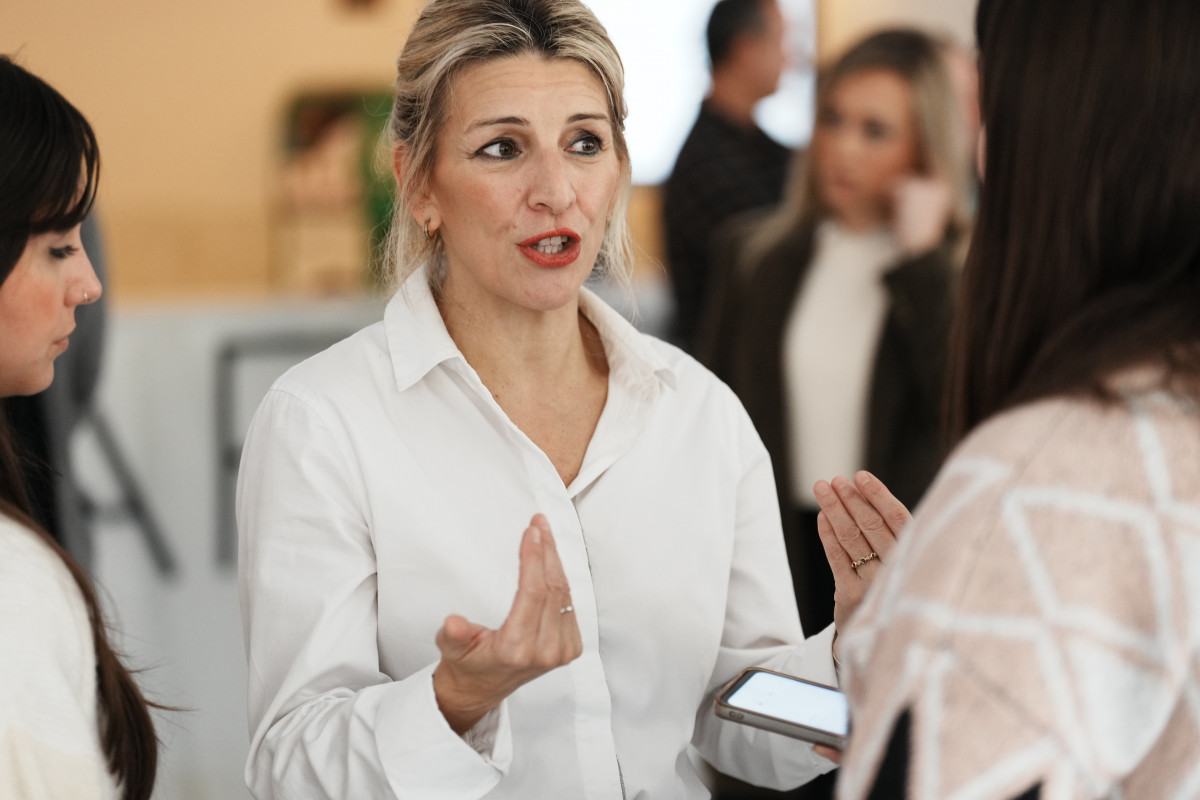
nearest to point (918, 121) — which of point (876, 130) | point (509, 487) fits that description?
point (876, 130)

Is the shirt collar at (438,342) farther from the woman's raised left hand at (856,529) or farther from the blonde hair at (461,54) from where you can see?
the woman's raised left hand at (856,529)

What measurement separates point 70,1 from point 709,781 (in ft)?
14.1

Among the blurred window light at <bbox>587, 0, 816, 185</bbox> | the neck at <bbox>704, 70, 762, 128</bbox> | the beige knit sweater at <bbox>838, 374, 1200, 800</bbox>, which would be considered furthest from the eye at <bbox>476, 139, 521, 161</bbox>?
the blurred window light at <bbox>587, 0, 816, 185</bbox>

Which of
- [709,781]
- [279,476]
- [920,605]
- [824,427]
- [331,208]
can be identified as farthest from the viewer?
[331,208]

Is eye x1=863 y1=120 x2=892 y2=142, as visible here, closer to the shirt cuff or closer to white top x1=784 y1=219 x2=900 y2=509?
white top x1=784 y1=219 x2=900 y2=509

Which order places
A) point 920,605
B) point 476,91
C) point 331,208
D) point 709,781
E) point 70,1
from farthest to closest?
point 331,208 → point 70,1 → point 709,781 → point 476,91 → point 920,605

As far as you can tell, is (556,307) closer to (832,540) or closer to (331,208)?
(832,540)

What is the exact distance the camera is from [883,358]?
2455 millimetres

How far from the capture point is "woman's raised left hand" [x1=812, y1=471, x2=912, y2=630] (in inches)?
48.1

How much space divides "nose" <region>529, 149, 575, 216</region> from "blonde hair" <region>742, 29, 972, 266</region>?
4.40 feet

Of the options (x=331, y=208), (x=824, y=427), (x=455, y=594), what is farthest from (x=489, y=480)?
(x=331, y=208)

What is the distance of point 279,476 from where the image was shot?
1.24 m

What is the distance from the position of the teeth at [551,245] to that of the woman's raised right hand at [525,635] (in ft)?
1.41

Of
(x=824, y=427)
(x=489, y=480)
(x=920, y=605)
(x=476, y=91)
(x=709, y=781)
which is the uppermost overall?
(x=476, y=91)
